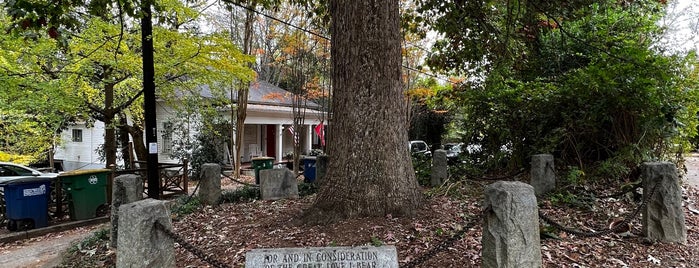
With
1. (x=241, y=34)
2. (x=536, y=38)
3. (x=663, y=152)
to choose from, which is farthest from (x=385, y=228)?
(x=241, y=34)

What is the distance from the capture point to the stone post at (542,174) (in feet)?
21.4

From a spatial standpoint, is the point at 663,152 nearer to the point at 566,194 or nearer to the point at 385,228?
the point at 566,194

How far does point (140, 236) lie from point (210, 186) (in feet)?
15.9

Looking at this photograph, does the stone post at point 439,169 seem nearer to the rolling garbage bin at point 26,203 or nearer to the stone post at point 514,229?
the stone post at point 514,229

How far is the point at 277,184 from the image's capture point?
773cm

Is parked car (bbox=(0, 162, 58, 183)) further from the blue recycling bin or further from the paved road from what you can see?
the blue recycling bin

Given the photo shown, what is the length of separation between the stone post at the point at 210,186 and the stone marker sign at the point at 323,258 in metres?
5.08

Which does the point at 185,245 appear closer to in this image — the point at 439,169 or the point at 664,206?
the point at 664,206

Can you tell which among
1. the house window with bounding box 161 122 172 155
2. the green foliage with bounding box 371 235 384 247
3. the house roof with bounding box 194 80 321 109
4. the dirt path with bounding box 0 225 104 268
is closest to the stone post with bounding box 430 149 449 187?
the green foliage with bounding box 371 235 384 247

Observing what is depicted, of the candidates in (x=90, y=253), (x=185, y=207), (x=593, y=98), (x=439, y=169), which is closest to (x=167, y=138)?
(x=185, y=207)

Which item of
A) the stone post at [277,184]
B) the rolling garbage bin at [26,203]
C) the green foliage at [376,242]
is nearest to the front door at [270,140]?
the rolling garbage bin at [26,203]

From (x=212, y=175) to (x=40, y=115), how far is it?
7.39 m

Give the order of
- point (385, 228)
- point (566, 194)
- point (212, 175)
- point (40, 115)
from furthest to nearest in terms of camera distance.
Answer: point (40, 115) < point (212, 175) < point (566, 194) < point (385, 228)

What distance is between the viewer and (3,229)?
919 centimetres
